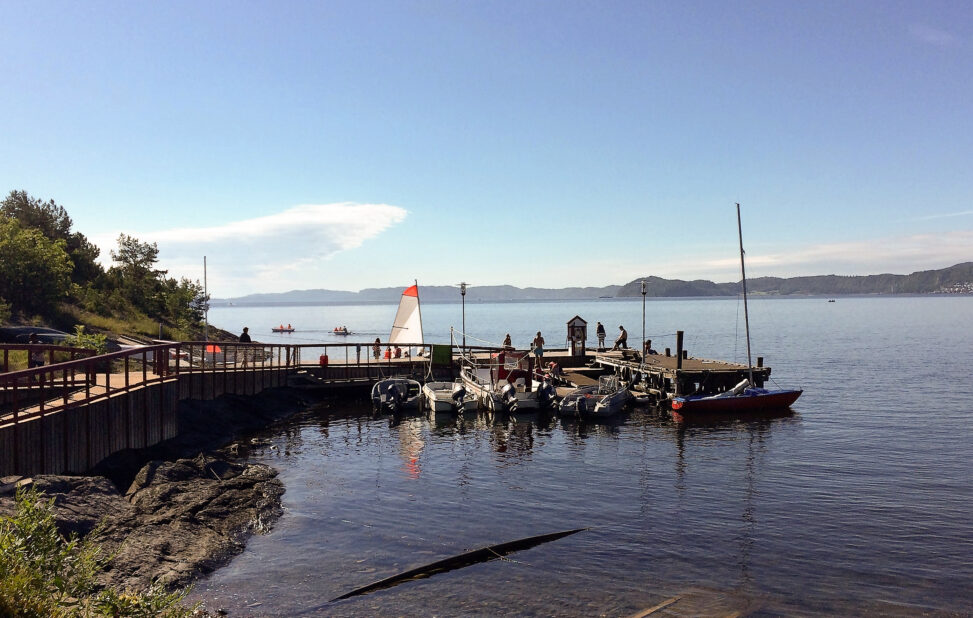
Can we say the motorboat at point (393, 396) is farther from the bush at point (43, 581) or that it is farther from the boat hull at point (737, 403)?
the bush at point (43, 581)

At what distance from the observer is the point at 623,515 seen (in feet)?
61.4

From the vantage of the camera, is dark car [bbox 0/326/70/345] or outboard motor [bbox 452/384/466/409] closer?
outboard motor [bbox 452/384/466/409]

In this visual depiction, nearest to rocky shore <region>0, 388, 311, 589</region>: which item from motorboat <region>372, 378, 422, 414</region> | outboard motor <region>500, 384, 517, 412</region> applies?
motorboat <region>372, 378, 422, 414</region>

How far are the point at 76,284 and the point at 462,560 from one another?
54793 mm

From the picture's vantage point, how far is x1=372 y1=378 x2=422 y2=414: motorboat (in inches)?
1465

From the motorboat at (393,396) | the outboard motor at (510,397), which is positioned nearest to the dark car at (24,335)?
the motorboat at (393,396)

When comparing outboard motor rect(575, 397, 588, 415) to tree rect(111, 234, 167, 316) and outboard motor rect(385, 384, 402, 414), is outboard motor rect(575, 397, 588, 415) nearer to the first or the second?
outboard motor rect(385, 384, 402, 414)

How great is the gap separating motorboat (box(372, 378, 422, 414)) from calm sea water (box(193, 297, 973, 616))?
173 cm

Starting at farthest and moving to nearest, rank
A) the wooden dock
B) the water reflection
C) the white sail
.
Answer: the white sail
the wooden dock
the water reflection

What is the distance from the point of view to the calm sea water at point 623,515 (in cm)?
1337

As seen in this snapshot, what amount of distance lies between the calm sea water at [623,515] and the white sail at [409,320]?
51.9 ft

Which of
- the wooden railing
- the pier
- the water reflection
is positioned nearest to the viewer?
the water reflection

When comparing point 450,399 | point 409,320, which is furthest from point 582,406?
point 409,320

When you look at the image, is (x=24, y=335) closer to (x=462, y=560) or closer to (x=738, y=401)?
(x=462, y=560)
